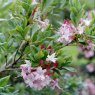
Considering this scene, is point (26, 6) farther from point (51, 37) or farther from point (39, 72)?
point (39, 72)

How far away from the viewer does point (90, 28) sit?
1817 mm

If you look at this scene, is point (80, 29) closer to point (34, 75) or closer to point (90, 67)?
point (34, 75)

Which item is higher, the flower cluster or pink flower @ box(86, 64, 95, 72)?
Result: the flower cluster

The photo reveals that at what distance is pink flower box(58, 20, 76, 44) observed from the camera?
5.86ft

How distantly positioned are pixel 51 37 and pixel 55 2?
0.35 metres

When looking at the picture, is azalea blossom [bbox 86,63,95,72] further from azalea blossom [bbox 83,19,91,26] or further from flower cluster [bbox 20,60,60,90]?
flower cluster [bbox 20,60,60,90]

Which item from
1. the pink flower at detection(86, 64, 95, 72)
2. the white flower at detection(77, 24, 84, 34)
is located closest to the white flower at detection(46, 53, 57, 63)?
the white flower at detection(77, 24, 84, 34)

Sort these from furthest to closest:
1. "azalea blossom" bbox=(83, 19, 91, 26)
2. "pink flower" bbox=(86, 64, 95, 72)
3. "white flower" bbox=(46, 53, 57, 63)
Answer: "pink flower" bbox=(86, 64, 95, 72) < "azalea blossom" bbox=(83, 19, 91, 26) < "white flower" bbox=(46, 53, 57, 63)

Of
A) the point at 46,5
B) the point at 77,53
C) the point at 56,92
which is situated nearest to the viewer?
the point at 46,5

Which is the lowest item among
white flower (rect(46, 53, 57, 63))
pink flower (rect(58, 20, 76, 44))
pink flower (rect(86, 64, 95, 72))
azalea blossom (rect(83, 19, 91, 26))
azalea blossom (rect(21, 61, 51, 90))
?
pink flower (rect(86, 64, 95, 72))

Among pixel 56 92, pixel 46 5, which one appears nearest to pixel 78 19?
pixel 46 5

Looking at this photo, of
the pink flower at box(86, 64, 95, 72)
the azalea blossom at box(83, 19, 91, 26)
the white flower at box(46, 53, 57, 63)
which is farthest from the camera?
the pink flower at box(86, 64, 95, 72)

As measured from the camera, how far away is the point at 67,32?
180 centimetres

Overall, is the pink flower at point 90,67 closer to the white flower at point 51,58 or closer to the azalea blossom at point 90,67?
the azalea blossom at point 90,67
